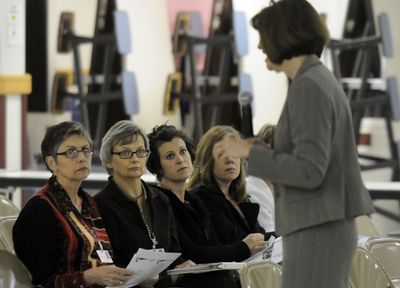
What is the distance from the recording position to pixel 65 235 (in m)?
3.61

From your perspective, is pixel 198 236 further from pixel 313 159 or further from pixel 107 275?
pixel 313 159

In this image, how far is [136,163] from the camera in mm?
3990

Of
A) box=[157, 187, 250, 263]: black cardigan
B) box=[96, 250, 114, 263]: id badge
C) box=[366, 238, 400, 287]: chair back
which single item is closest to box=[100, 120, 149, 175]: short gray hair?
box=[157, 187, 250, 263]: black cardigan

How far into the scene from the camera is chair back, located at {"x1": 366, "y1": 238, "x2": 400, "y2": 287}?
426 cm

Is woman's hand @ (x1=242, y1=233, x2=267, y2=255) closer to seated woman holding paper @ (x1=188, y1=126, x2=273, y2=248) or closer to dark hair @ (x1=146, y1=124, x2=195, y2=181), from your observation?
seated woman holding paper @ (x1=188, y1=126, x2=273, y2=248)

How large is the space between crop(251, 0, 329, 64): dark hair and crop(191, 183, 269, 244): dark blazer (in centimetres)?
172

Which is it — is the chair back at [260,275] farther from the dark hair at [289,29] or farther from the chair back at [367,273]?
the dark hair at [289,29]

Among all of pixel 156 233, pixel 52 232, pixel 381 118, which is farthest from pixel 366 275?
pixel 381 118

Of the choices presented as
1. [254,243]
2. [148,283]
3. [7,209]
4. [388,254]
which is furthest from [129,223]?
[388,254]

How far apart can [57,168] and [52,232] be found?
0.30 m

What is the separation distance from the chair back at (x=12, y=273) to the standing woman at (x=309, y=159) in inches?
46.3

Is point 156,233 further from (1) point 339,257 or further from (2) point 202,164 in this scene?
(1) point 339,257

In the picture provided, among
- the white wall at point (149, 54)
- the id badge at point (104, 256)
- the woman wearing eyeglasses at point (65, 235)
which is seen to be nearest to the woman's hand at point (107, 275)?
the woman wearing eyeglasses at point (65, 235)

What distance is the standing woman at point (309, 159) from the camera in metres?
2.63
